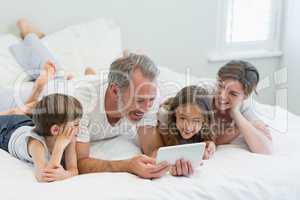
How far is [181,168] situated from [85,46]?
127 centimetres

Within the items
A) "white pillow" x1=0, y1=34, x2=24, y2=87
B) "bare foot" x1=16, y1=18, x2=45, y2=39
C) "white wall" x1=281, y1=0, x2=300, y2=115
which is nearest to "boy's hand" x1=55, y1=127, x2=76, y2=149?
"white pillow" x1=0, y1=34, x2=24, y2=87

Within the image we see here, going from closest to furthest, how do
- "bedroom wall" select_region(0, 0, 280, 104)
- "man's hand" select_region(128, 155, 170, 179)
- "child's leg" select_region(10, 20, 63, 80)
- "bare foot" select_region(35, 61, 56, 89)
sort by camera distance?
"man's hand" select_region(128, 155, 170, 179) < "bare foot" select_region(35, 61, 56, 89) < "child's leg" select_region(10, 20, 63, 80) < "bedroom wall" select_region(0, 0, 280, 104)

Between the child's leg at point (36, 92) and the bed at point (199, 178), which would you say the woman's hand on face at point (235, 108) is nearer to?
the bed at point (199, 178)

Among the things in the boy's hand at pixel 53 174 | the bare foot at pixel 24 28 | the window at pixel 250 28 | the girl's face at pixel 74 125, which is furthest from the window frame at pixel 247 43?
the boy's hand at pixel 53 174

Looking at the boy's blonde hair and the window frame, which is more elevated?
the window frame

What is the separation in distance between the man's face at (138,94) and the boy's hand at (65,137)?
0.76 feet

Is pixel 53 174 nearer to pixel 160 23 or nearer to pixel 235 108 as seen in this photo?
pixel 235 108

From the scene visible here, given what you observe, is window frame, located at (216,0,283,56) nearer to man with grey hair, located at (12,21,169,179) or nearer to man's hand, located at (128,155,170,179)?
man with grey hair, located at (12,21,169,179)

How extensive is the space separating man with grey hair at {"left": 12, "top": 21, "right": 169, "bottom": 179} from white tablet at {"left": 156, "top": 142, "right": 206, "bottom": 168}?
5.8 inches

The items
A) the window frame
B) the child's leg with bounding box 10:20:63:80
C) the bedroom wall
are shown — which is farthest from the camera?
the window frame

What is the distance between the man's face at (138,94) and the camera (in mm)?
1506

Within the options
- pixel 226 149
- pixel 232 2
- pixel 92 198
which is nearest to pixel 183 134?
pixel 226 149

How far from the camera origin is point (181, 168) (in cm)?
131

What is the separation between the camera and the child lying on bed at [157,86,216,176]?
4.94ft
